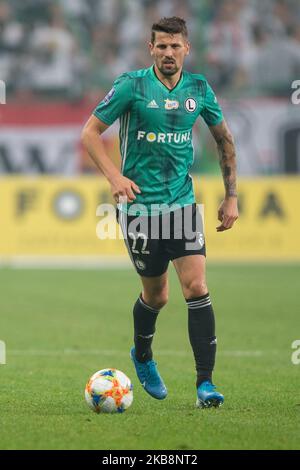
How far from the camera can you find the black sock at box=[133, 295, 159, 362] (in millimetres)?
7070

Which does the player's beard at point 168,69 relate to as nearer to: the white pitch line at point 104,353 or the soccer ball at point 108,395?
the soccer ball at point 108,395

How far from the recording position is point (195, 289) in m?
6.61

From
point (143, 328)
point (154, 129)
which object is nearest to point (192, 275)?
point (143, 328)

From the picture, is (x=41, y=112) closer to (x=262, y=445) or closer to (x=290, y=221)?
(x=290, y=221)

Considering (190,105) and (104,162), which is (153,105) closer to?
(190,105)

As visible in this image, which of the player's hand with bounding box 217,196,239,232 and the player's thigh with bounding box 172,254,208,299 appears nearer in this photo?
the player's thigh with bounding box 172,254,208,299

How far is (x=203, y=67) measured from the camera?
24203mm

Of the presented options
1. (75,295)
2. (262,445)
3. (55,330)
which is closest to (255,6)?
(75,295)

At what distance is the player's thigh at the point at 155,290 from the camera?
6.91 m

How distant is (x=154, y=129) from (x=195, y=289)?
1044mm

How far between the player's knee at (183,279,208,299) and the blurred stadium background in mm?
14317

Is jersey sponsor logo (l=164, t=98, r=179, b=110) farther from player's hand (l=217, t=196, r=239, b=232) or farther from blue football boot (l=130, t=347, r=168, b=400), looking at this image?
blue football boot (l=130, t=347, r=168, b=400)
